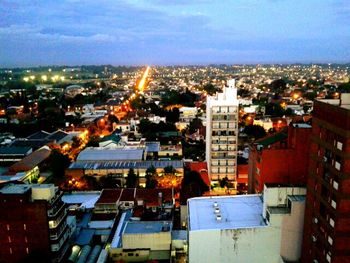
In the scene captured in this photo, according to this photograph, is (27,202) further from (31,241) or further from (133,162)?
(133,162)

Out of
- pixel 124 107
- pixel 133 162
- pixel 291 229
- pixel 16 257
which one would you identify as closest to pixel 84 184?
pixel 133 162

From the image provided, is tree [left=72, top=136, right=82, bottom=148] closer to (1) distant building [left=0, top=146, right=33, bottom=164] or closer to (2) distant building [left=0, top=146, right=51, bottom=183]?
(1) distant building [left=0, top=146, right=33, bottom=164]

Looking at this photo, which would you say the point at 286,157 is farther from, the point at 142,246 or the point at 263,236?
the point at 142,246

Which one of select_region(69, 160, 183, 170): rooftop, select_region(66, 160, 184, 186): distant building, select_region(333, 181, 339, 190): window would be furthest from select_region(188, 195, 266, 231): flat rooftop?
select_region(69, 160, 183, 170): rooftop

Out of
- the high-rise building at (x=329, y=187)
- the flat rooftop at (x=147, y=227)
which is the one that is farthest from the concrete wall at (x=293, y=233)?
the flat rooftop at (x=147, y=227)

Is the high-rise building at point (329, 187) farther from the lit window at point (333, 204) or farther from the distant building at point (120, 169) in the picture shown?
the distant building at point (120, 169)

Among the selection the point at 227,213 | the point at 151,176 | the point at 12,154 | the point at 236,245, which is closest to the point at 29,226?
the point at 227,213

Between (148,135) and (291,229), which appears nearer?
(291,229)
